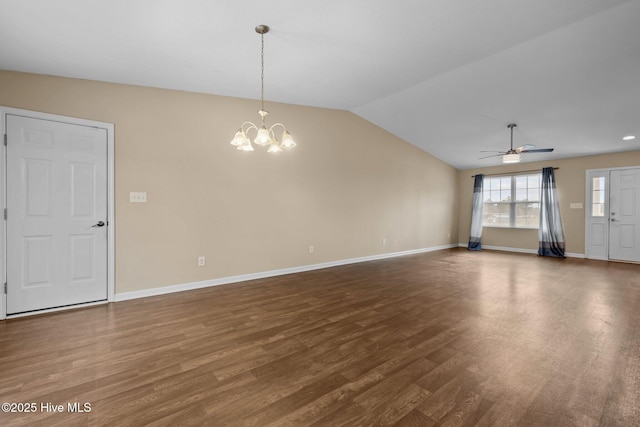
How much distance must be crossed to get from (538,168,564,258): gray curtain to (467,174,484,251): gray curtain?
1.44 m

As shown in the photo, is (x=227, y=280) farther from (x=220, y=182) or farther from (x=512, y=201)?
(x=512, y=201)

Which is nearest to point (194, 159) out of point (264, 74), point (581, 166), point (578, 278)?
point (264, 74)

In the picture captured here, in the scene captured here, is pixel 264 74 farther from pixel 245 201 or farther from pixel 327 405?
pixel 327 405

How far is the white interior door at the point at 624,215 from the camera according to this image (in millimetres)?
6039

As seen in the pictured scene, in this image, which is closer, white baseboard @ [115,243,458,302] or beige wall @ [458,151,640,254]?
white baseboard @ [115,243,458,302]

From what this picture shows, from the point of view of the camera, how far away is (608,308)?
3238 millimetres

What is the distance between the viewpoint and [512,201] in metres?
7.84

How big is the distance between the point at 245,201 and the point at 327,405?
3.37m

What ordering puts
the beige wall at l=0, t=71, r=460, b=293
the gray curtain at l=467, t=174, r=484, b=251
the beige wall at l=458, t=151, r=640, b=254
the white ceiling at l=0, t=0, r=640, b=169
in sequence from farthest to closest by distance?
the gray curtain at l=467, t=174, r=484, b=251
the beige wall at l=458, t=151, r=640, b=254
the beige wall at l=0, t=71, r=460, b=293
the white ceiling at l=0, t=0, r=640, b=169

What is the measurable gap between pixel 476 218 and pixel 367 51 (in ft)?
22.5

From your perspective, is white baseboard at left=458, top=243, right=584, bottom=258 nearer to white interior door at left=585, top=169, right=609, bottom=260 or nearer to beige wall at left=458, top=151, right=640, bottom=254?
beige wall at left=458, top=151, right=640, bottom=254

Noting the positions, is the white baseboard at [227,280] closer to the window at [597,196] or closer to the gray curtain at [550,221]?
the gray curtain at [550,221]

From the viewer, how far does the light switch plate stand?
3.53 metres

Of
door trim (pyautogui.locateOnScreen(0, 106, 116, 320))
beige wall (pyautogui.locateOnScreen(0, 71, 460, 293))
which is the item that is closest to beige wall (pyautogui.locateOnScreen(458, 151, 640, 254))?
beige wall (pyautogui.locateOnScreen(0, 71, 460, 293))
